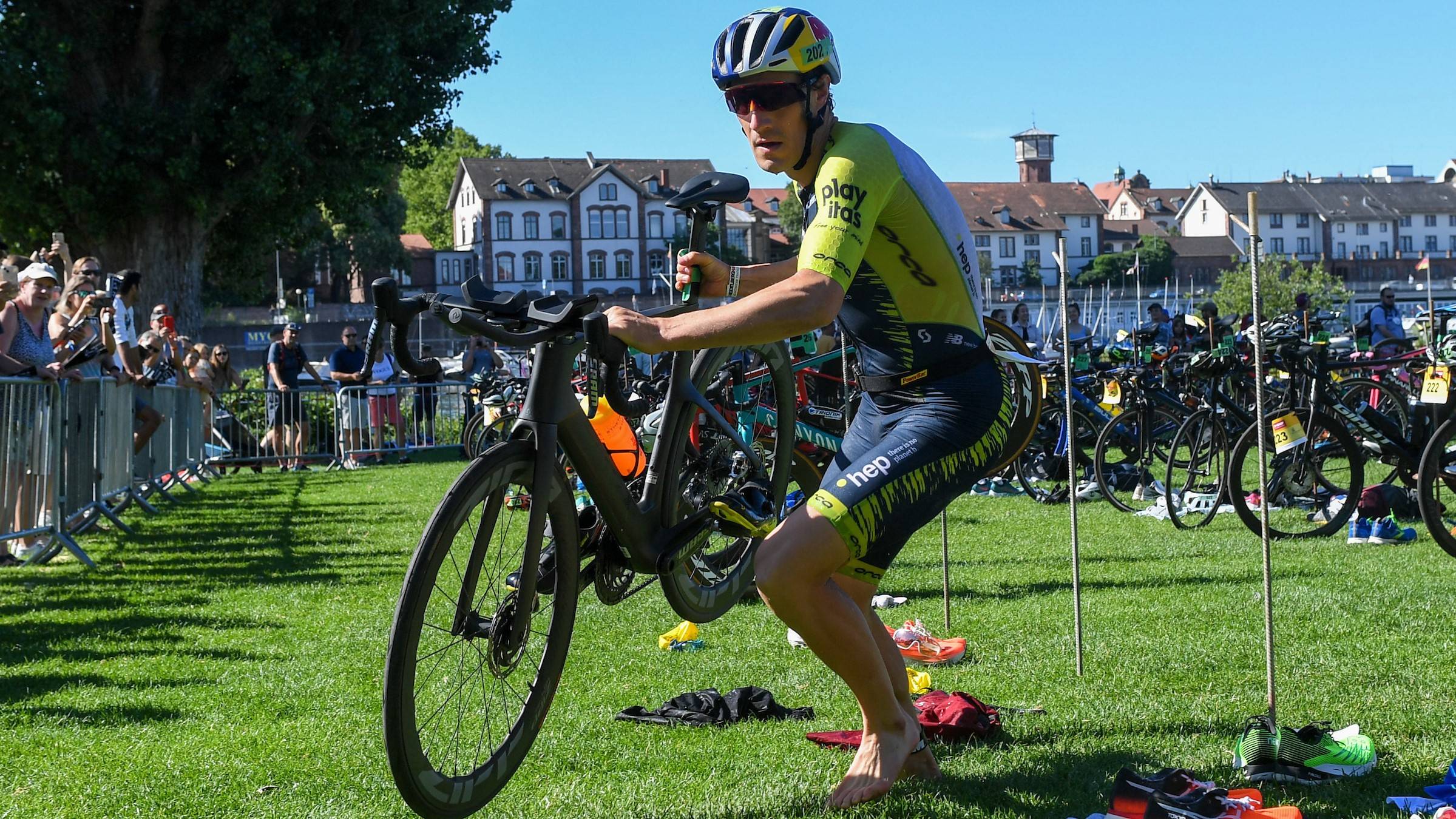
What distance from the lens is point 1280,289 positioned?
88375 mm

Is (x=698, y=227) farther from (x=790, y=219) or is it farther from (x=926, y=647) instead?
(x=790, y=219)

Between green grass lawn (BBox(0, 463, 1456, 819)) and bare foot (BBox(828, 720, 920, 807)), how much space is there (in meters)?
0.06

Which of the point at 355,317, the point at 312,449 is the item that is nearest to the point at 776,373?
the point at 312,449

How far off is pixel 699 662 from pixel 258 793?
2.41m

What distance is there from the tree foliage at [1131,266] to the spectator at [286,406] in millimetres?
113178

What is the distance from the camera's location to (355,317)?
8631 centimetres

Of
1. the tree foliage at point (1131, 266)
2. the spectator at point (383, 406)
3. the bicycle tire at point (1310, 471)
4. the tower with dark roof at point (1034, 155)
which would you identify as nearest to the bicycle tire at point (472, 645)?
the bicycle tire at point (1310, 471)

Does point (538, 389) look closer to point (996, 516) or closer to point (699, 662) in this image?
point (699, 662)

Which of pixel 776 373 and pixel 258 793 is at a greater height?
pixel 776 373

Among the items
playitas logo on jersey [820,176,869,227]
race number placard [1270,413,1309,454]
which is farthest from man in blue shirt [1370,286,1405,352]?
playitas logo on jersey [820,176,869,227]

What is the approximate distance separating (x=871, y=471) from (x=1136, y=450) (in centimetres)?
926

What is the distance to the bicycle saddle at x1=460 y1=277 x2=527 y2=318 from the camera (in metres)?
3.95

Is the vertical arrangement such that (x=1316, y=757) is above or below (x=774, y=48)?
below

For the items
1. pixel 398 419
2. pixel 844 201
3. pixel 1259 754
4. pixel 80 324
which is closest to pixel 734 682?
pixel 1259 754
